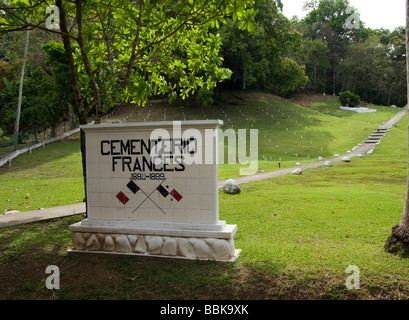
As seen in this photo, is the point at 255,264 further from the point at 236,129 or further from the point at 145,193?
the point at 236,129

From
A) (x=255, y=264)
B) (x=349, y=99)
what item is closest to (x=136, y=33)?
(x=255, y=264)

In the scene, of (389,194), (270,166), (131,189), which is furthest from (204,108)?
(131,189)

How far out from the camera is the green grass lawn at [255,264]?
4648mm

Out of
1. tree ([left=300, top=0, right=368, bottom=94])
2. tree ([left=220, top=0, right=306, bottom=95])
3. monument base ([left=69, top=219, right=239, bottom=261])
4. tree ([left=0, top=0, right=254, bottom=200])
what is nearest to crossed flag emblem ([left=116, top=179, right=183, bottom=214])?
monument base ([left=69, top=219, right=239, bottom=261])

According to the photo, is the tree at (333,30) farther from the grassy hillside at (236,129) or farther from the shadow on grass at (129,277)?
the shadow on grass at (129,277)

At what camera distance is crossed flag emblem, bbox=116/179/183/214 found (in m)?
5.64

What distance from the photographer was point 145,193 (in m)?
5.79

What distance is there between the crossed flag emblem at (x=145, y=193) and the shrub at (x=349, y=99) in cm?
4507

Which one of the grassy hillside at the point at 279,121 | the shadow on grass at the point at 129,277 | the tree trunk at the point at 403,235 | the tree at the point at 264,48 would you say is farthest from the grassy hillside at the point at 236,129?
the tree trunk at the point at 403,235

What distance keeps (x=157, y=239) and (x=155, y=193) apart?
705 millimetres

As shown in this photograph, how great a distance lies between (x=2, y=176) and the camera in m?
17.8

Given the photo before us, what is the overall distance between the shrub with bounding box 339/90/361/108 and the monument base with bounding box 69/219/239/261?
147ft

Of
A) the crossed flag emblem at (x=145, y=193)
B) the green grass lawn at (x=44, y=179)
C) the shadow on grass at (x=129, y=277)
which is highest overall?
the crossed flag emblem at (x=145, y=193)
